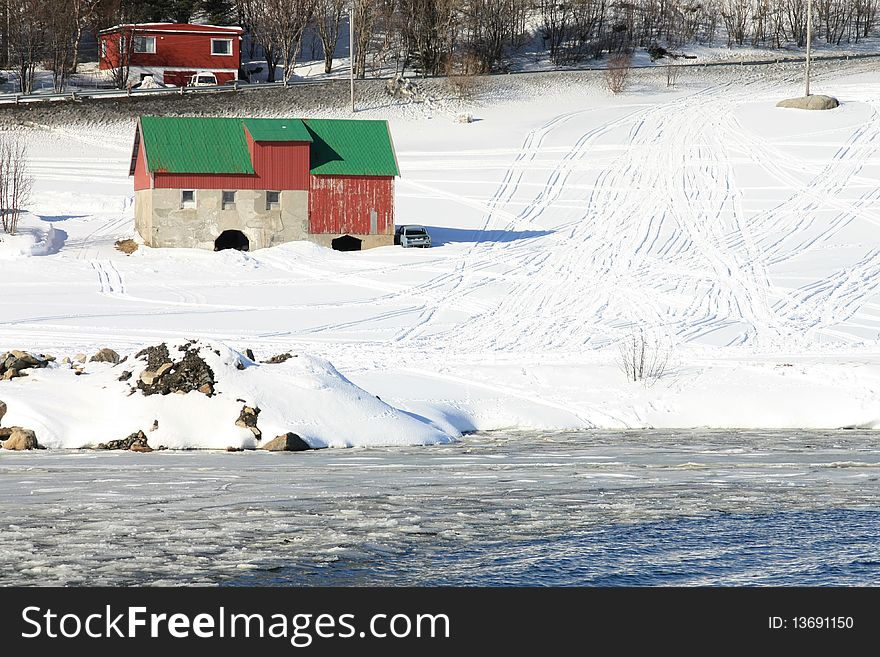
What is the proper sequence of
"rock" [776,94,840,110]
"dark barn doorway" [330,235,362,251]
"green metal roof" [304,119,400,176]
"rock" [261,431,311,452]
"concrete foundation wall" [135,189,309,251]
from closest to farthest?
"rock" [261,431,311,452] < "concrete foundation wall" [135,189,309,251] < "green metal roof" [304,119,400,176] < "dark barn doorway" [330,235,362,251] < "rock" [776,94,840,110]

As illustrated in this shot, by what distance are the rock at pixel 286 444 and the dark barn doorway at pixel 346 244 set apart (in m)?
26.6

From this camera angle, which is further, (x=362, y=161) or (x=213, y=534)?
(x=362, y=161)

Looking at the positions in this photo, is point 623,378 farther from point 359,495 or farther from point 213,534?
point 213,534

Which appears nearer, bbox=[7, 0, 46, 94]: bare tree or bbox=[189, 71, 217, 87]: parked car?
bbox=[7, 0, 46, 94]: bare tree

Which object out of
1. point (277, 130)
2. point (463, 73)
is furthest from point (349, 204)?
point (463, 73)

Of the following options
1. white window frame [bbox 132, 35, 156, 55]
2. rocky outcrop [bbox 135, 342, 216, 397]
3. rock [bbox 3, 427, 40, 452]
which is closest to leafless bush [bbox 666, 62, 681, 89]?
white window frame [bbox 132, 35, 156, 55]

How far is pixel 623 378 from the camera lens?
24578mm

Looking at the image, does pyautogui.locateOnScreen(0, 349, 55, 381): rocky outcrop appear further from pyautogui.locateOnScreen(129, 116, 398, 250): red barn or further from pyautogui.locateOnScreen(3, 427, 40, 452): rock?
pyautogui.locateOnScreen(129, 116, 398, 250): red barn

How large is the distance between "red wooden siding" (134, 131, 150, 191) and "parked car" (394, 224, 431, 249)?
9.51m

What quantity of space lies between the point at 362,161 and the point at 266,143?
12.3 ft

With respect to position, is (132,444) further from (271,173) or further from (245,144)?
(245,144)

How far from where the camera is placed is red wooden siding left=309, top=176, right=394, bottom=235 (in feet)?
145

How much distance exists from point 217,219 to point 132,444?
2581cm
